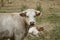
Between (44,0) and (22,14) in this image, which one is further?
(44,0)

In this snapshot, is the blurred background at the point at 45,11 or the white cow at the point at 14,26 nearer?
the white cow at the point at 14,26

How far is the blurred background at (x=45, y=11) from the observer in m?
10.0

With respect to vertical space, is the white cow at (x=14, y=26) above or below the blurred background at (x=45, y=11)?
above

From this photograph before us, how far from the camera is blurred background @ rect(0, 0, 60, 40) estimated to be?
32.8 ft

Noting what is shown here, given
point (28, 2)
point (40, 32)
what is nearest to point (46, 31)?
point (40, 32)

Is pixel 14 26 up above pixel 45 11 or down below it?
above

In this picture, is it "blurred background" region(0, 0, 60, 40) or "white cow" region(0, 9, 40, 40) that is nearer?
"white cow" region(0, 9, 40, 40)

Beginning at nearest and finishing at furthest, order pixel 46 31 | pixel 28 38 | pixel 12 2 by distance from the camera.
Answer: pixel 28 38 → pixel 46 31 → pixel 12 2

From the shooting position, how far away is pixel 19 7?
13766 millimetres

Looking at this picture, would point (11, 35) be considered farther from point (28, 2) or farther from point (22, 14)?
point (28, 2)

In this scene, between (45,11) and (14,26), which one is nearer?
(14,26)

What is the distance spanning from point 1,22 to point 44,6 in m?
6.31

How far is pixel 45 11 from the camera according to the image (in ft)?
43.7

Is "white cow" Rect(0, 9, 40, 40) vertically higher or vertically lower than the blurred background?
higher
